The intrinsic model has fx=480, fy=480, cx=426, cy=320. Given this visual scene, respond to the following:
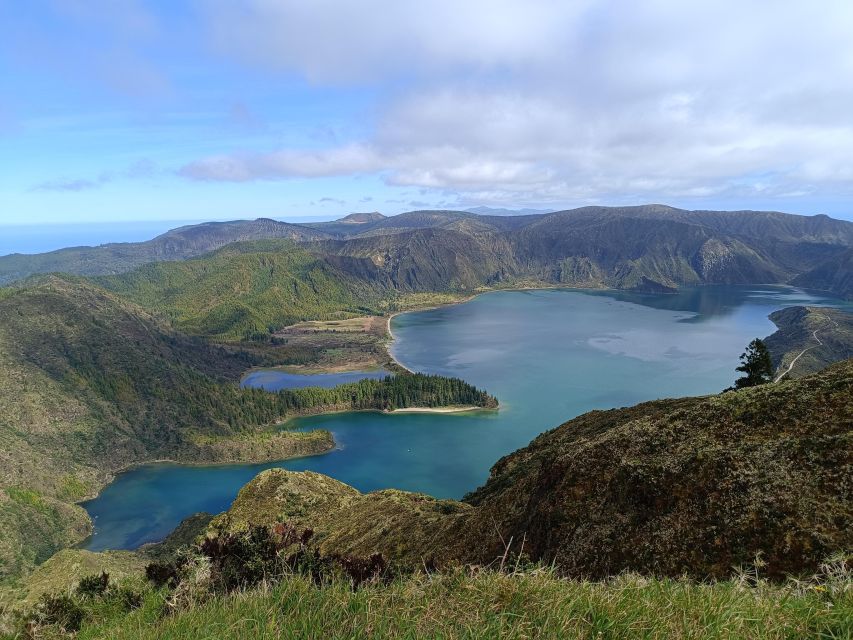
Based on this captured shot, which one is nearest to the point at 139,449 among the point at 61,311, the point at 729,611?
the point at 61,311

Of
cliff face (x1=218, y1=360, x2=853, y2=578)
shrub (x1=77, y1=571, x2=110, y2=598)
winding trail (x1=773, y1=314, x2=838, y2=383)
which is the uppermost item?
cliff face (x1=218, y1=360, x2=853, y2=578)

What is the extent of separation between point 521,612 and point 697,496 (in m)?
9.85

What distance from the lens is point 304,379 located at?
618ft

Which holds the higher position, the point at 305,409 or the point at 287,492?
the point at 287,492

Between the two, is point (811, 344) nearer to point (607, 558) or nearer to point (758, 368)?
point (758, 368)

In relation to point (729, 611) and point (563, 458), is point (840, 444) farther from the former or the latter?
point (729, 611)

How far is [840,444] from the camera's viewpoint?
11.9m

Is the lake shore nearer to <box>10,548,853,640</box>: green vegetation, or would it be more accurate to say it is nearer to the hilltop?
the hilltop

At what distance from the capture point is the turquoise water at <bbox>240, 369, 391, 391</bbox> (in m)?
179

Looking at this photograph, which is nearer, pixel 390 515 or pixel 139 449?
pixel 390 515

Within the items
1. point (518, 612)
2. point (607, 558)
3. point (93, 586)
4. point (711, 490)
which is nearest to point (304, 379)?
point (93, 586)

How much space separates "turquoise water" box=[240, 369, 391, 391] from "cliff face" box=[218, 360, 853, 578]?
158 metres

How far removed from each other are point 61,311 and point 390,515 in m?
211

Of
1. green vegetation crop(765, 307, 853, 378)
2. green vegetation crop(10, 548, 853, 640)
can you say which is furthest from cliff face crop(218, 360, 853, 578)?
green vegetation crop(765, 307, 853, 378)
